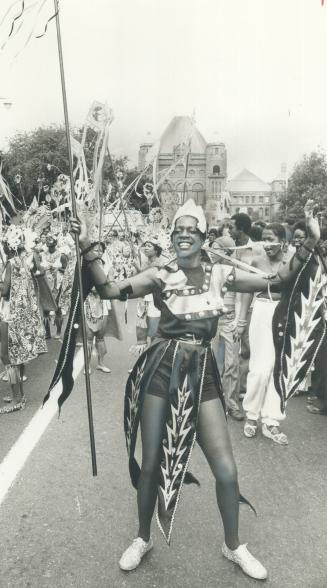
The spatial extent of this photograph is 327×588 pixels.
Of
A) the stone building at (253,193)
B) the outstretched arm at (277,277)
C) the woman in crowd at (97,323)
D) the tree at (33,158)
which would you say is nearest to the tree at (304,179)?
the tree at (33,158)

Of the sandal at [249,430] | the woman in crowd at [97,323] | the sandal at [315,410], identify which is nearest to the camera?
the sandal at [249,430]

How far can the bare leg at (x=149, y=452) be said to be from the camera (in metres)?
3.01

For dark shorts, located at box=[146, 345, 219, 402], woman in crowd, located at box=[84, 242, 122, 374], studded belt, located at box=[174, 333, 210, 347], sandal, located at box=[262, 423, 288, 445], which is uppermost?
studded belt, located at box=[174, 333, 210, 347]

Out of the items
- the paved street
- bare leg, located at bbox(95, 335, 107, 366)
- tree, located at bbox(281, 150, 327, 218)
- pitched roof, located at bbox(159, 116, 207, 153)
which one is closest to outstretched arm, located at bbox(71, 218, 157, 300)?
the paved street

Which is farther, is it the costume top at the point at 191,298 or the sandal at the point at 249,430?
the sandal at the point at 249,430

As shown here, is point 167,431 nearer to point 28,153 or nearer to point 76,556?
point 76,556

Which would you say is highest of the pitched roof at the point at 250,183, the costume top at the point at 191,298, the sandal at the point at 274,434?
the pitched roof at the point at 250,183

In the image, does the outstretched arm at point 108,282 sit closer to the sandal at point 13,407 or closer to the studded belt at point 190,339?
the studded belt at point 190,339

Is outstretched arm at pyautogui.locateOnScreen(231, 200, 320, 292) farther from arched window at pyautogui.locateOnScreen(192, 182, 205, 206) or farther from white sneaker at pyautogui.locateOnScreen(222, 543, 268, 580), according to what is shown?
white sneaker at pyautogui.locateOnScreen(222, 543, 268, 580)

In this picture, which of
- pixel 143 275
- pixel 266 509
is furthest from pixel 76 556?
pixel 143 275

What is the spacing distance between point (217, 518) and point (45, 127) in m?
45.3

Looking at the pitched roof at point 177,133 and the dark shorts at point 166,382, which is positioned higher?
the pitched roof at point 177,133

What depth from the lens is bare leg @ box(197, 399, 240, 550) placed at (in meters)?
2.93

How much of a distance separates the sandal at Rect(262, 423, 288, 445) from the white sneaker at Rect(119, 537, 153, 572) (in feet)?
6.49
